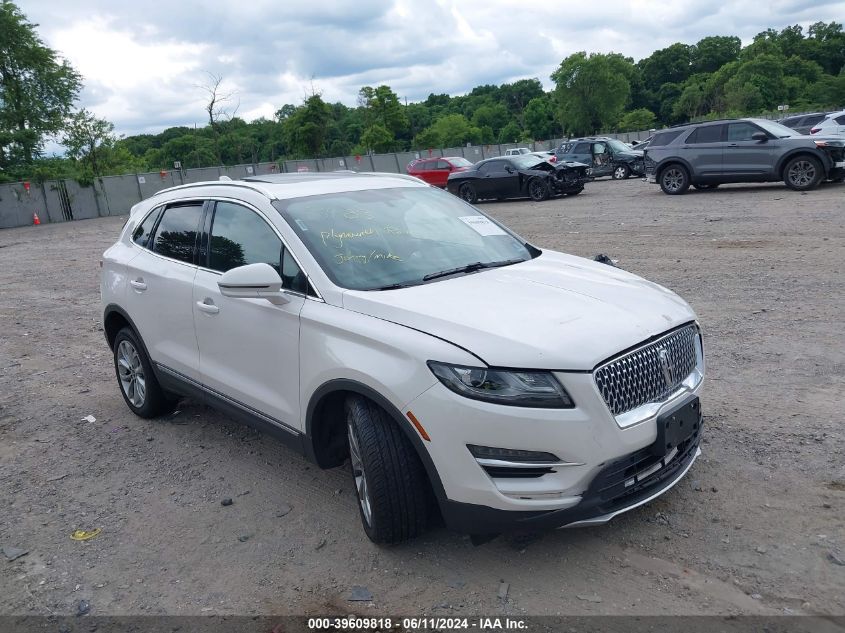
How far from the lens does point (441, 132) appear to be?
8969 centimetres

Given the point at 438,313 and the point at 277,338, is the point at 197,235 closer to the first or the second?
the point at 277,338

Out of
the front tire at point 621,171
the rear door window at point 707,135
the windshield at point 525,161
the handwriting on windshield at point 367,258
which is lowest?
the front tire at point 621,171

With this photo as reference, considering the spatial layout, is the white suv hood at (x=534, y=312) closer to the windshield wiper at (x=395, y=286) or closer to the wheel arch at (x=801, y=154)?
Answer: the windshield wiper at (x=395, y=286)

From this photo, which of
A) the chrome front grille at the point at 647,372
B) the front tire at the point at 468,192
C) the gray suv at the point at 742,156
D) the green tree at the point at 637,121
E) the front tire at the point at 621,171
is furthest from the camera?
the green tree at the point at 637,121

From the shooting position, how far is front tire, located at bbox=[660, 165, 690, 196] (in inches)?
714

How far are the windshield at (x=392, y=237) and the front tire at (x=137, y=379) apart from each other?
81.4 inches

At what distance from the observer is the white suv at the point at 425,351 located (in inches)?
120

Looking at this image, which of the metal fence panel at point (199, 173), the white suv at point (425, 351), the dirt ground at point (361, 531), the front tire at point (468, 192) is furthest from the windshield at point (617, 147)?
the metal fence panel at point (199, 173)

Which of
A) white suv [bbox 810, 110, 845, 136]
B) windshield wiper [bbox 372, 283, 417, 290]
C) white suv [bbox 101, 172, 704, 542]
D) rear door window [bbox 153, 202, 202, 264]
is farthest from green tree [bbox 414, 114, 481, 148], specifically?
windshield wiper [bbox 372, 283, 417, 290]

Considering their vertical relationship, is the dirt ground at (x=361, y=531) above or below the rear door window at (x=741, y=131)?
below

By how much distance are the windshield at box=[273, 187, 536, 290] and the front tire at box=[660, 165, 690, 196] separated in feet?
48.5

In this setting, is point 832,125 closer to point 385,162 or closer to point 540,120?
point 385,162

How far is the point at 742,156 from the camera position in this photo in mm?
16953

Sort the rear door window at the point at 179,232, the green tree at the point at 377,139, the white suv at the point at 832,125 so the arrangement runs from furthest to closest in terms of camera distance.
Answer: the green tree at the point at 377,139 → the white suv at the point at 832,125 → the rear door window at the point at 179,232
